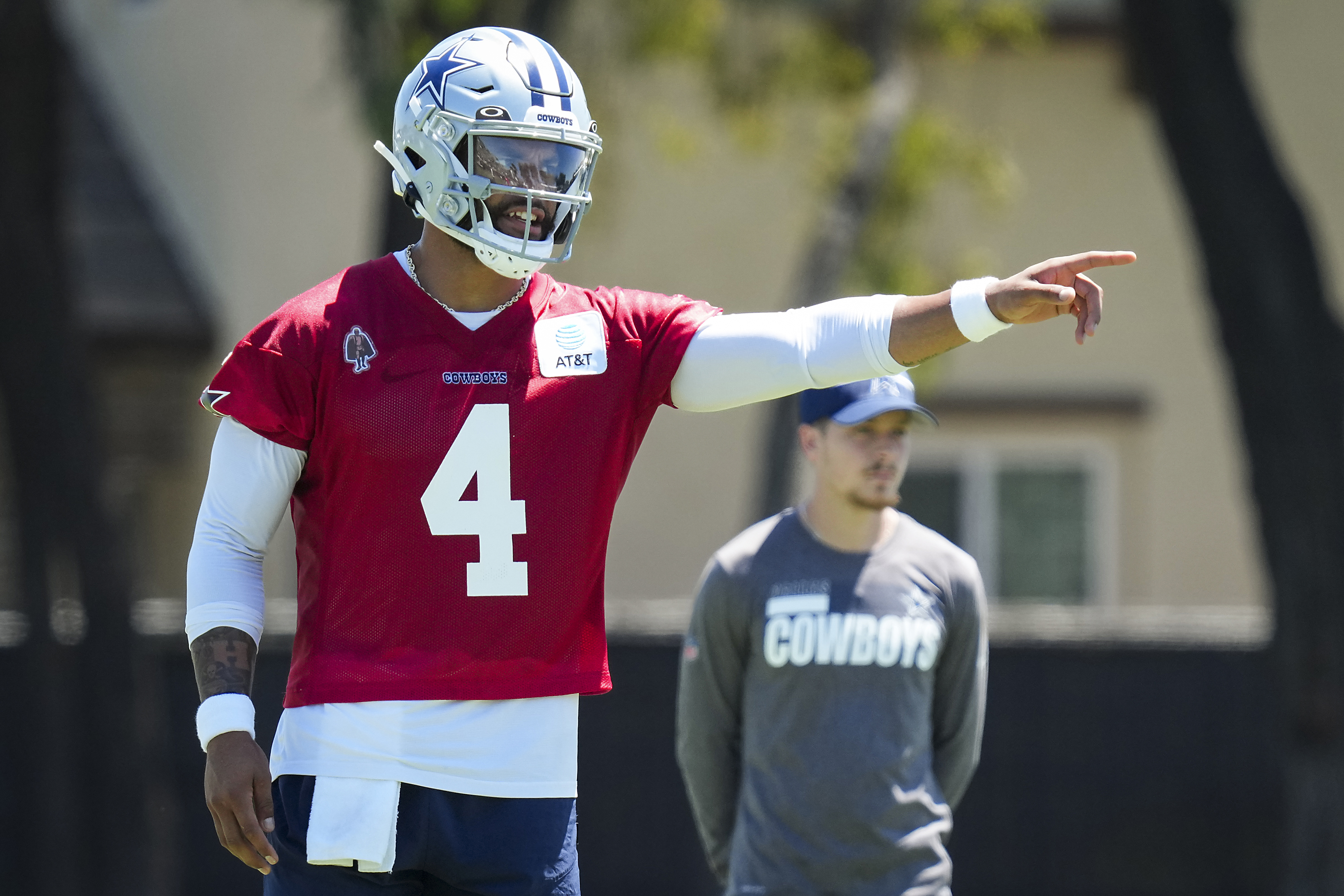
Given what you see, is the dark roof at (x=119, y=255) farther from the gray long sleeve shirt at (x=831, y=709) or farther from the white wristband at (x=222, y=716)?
the white wristband at (x=222, y=716)

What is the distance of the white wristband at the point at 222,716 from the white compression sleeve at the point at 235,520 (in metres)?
0.11

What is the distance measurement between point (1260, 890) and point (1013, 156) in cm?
570

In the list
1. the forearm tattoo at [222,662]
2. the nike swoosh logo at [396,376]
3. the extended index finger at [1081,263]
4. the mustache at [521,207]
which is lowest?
the forearm tattoo at [222,662]

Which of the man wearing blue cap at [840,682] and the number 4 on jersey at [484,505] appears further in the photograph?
the man wearing blue cap at [840,682]

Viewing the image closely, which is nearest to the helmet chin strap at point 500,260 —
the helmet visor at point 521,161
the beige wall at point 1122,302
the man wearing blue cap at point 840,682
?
the helmet visor at point 521,161

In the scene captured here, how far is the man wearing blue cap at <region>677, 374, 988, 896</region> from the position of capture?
421 centimetres

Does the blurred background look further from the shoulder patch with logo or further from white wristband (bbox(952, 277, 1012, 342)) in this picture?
white wristband (bbox(952, 277, 1012, 342))

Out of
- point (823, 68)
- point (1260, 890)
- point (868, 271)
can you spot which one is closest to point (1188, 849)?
point (1260, 890)

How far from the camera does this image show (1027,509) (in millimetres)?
13047

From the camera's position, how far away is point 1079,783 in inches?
376

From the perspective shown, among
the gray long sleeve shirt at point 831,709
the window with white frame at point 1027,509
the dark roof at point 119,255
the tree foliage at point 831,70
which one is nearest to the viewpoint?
the gray long sleeve shirt at point 831,709

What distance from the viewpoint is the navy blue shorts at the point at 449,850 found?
277 cm

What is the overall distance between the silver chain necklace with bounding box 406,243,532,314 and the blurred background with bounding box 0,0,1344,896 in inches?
183

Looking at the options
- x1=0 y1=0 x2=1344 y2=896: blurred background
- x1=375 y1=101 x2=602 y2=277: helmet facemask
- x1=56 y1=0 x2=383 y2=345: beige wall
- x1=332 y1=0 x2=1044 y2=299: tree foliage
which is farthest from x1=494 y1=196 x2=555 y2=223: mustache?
x1=56 y1=0 x2=383 y2=345: beige wall
